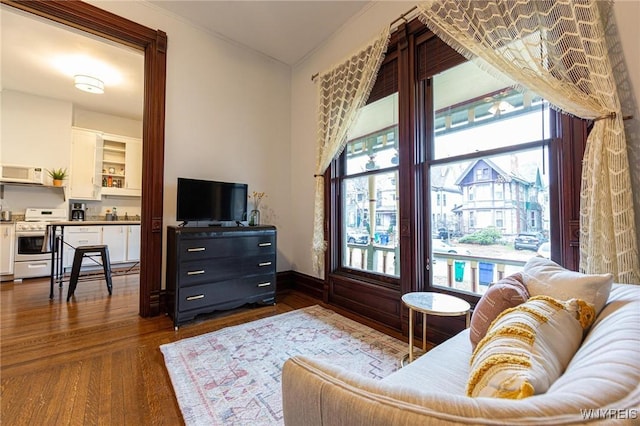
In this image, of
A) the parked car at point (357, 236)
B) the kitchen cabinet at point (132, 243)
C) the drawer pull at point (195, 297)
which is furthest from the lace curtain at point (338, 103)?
the kitchen cabinet at point (132, 243)

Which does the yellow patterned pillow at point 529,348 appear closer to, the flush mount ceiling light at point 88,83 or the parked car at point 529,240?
the parked car at point 529,240

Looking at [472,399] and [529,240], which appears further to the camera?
[529,240]

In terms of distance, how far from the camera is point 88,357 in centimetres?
191

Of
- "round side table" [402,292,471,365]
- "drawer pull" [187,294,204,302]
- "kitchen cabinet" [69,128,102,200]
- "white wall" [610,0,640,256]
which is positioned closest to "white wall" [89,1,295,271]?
"drawer pull" [187,294,204,302]

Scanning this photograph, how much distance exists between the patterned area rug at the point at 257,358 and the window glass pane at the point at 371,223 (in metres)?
0.67

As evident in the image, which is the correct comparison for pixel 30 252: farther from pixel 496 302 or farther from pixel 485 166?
pixel 485 166

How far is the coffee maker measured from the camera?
192 inches

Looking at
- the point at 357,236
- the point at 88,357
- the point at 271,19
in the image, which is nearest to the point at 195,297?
the point at 88,357

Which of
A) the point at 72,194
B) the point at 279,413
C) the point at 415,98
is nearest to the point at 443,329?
the point at 279,413

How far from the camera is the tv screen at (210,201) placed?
279 centimetres

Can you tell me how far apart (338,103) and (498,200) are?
1938 mm

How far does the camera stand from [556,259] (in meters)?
1.66

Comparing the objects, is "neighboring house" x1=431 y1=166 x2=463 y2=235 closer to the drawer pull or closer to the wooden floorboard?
the wooden floorboard

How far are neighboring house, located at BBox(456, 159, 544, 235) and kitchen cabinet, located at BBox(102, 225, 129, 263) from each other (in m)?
5.69
